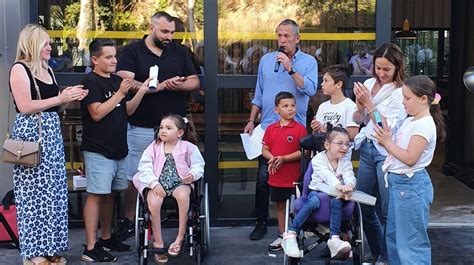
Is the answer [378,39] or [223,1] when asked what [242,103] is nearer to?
[223,1]

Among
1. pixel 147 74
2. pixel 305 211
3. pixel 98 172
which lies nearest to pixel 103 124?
pixel 98 172

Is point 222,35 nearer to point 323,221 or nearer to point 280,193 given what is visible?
point 280,193

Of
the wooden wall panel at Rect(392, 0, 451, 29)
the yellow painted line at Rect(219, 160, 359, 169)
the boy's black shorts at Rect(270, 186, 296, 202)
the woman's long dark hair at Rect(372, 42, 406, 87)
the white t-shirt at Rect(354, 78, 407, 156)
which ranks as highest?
the wooden wall panel at Rect(392, 0, 451, 29)

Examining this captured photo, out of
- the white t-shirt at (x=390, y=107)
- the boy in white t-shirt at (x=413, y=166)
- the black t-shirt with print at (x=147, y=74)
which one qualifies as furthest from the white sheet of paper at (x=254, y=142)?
the boy in white t-shirt at (x=413, y=166)

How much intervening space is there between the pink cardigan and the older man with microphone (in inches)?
26.4

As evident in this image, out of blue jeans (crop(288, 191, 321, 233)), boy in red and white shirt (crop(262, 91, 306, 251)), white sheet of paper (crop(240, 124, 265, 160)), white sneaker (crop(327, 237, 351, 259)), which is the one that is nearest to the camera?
white sneaker (crop(327, 237, 351, 259))

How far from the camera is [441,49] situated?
1244 centimetres

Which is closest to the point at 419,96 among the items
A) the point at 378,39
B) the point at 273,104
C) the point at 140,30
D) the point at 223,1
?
the point at 273,104

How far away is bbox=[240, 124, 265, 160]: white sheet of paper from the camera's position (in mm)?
4996

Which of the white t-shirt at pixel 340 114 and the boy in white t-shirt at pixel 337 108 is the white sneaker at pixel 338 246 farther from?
the white t-shirt at pixel 340 114

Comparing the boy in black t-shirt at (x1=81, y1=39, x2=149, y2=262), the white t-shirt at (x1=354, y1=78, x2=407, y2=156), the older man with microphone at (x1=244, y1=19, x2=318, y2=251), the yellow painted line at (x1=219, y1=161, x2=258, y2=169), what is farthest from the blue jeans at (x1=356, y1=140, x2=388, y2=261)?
the boy in black t-shirt at (x1=81, y1=39, x2=149, y2=262)

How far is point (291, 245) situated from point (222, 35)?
2.21 m

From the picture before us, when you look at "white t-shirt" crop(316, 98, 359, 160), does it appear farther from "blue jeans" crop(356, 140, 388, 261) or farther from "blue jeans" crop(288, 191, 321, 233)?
"blue jeans" crop(288, 191, 321, 233)

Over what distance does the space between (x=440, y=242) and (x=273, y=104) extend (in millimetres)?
1782
